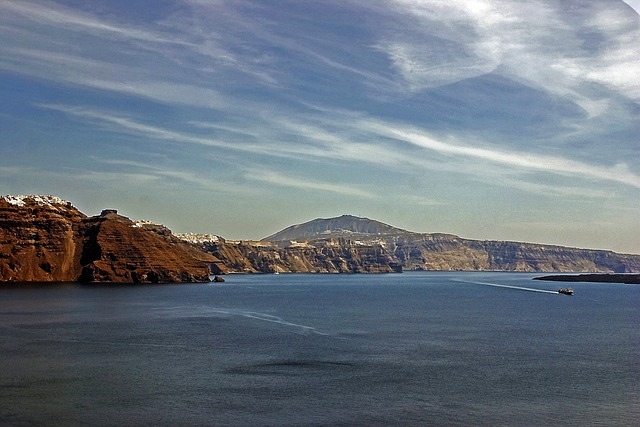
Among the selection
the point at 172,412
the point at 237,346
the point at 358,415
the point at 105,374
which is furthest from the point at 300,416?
the point at 237,346

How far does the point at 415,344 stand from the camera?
58.0 meters

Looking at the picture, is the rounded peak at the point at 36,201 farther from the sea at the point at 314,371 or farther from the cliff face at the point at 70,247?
the sea at the point at 314,371

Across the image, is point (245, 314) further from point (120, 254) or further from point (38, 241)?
point (38, 241)

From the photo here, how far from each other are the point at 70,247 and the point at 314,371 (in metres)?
146

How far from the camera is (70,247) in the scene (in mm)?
175000

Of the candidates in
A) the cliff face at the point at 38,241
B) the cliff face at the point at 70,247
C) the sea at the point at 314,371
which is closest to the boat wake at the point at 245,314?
the sea at the point at 314,371

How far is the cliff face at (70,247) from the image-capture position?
16450cm

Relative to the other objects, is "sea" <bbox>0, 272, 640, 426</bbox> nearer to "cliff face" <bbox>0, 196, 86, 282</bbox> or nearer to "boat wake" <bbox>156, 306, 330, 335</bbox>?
"boat wake" <bbox>156, 306, 330, 335</bbox>

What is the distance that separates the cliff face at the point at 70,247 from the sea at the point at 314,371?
87.4 meters

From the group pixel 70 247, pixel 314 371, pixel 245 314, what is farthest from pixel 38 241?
pixel 314 371

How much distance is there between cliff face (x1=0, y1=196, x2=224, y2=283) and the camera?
164 metres

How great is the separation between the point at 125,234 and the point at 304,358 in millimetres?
135469

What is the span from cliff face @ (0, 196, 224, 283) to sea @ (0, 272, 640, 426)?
87.4 metres

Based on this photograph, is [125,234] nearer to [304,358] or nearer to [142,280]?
[142,280]
